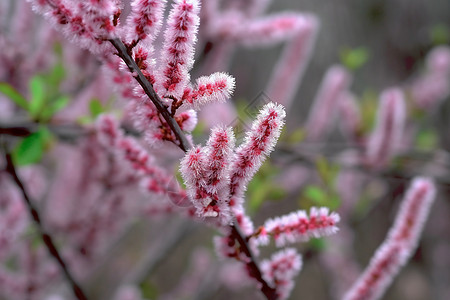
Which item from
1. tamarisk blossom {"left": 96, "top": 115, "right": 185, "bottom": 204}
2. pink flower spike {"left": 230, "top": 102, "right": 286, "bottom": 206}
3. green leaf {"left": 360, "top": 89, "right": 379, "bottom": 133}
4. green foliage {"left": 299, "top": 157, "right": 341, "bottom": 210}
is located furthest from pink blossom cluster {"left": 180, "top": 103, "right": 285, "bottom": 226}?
green leaf {"left": 360, "top": 89, "right": 379, "bottom": 133}

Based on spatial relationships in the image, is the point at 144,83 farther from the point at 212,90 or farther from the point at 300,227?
the point at 300,227

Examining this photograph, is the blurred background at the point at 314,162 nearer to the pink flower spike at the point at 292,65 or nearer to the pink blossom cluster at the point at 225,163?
the pink flower spike at the point at 292,65

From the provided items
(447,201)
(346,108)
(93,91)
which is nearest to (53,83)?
(93,91)

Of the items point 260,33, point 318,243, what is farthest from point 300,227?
point 260,33

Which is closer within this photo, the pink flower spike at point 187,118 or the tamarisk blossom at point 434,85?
the pink flower spike at point 187,118

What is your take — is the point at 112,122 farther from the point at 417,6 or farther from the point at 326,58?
the point at 417,6

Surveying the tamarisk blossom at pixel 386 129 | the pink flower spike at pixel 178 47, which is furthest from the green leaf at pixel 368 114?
the pink flower spike at pixel 178 47
